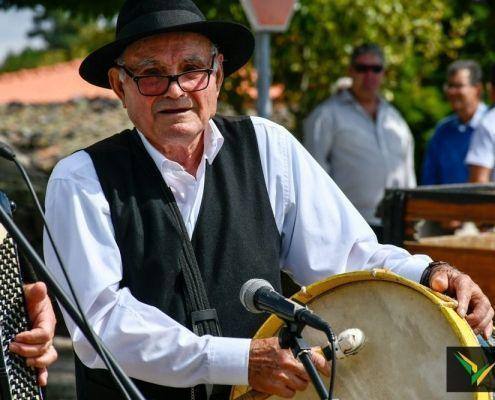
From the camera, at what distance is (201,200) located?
11.4 ft

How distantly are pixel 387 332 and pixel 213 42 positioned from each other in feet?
3.80

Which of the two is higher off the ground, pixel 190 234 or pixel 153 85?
pixel 153 85

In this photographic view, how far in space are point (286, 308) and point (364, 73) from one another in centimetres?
538

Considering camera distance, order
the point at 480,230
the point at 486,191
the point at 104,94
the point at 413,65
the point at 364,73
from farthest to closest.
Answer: the point at 104,94 < the point at 413,65 < the point at 364,73 < the point at 480,230 < the point at 486,191

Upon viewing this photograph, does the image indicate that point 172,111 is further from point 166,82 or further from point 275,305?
point 275,305

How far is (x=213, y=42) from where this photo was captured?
3590mm

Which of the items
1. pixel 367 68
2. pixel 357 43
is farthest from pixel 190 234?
pixel 357 43

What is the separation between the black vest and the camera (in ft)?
10.7

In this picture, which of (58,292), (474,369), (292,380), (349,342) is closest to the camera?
(58,292)

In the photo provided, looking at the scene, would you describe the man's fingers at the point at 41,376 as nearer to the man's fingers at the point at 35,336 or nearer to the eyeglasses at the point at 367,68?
the man's fingers at the point at 35,336

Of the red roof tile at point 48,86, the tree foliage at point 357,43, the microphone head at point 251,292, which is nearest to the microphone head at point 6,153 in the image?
the microphone head at point 251,292

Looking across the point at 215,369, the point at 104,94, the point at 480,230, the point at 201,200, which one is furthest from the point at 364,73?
the point at 104,94

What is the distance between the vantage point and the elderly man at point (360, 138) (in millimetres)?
7715

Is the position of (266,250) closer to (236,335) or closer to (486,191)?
(236,335)
